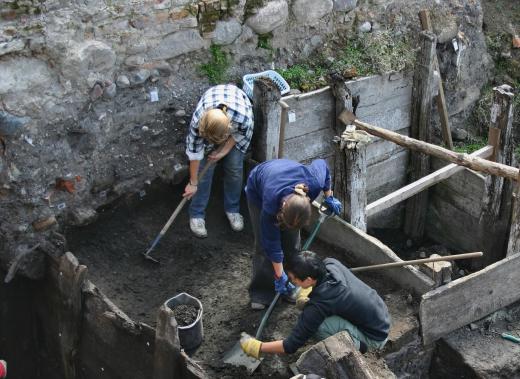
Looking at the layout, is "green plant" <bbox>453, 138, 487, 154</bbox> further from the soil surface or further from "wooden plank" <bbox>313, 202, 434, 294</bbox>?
the soil surface

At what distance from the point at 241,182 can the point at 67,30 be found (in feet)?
6.36

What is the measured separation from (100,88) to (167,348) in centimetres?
237

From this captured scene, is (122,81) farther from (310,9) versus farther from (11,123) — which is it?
(310,9)

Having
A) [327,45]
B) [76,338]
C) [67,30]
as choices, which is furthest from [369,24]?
[76,338]

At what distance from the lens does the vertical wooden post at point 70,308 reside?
18.6ft

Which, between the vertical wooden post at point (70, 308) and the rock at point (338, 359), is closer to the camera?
the rock at point (338, 359)

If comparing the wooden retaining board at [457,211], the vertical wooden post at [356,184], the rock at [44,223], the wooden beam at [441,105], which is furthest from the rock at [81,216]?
the wooden beam at [441,105]

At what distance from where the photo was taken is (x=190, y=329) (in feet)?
17.6

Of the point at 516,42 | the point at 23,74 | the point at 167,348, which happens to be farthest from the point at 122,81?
the point at 516,42

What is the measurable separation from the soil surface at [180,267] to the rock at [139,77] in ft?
3.08

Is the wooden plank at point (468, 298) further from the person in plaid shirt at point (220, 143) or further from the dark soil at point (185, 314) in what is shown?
the person in plaid shirt at point (220, 143)

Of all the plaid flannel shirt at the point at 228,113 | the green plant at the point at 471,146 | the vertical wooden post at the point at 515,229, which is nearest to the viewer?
the vertical wooden post at the point at 515,229

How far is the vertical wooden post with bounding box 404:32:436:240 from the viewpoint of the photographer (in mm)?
7633

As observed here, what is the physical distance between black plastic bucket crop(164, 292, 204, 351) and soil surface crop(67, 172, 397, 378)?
4.3 inches
